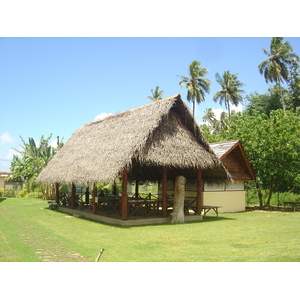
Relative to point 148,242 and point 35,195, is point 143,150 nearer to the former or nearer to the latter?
point 148,242

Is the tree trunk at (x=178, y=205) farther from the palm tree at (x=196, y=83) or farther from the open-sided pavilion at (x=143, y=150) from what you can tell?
the palm tree at (x=196, y=83)

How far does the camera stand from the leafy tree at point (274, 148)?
728 inches

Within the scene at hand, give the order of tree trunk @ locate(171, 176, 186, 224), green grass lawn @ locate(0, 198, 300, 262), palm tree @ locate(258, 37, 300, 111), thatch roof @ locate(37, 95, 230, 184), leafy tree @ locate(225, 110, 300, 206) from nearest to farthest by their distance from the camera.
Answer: green grass lawn @ locate(0, 198, 300, 262) → thatch roof @ locate(37, 95, 230, 184) → tree trunk @ locate(171, 176, 186, 224) → leafy tree @ locate(225, 110, 300, 206) → palm tree @ locate(258, 37, 300, 111)

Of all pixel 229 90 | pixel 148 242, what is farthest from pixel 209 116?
pixel 148 242

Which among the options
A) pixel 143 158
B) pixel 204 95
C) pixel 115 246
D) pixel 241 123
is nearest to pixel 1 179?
pixel 204 95

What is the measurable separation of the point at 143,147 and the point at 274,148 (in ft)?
32.1

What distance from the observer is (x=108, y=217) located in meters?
12.9

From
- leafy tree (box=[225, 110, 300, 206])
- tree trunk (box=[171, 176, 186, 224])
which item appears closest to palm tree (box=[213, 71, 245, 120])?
leafy tree (box=[225, 110, 300, 206])

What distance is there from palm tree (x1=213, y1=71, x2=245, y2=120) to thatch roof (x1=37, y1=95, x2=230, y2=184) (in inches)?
1085

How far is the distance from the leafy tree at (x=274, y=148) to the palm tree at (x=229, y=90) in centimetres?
2167

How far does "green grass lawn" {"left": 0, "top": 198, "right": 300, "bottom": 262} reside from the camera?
6.88 meters

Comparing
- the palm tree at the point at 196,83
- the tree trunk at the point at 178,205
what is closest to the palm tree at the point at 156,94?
the palm tree at the point at 196,83

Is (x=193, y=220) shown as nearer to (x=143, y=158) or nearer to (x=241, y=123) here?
(x=143, y=158)

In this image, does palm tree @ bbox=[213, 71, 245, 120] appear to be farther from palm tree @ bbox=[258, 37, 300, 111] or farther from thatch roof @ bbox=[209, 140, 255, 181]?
thatch roof @ bbox=[209, 140, 255, 181]
